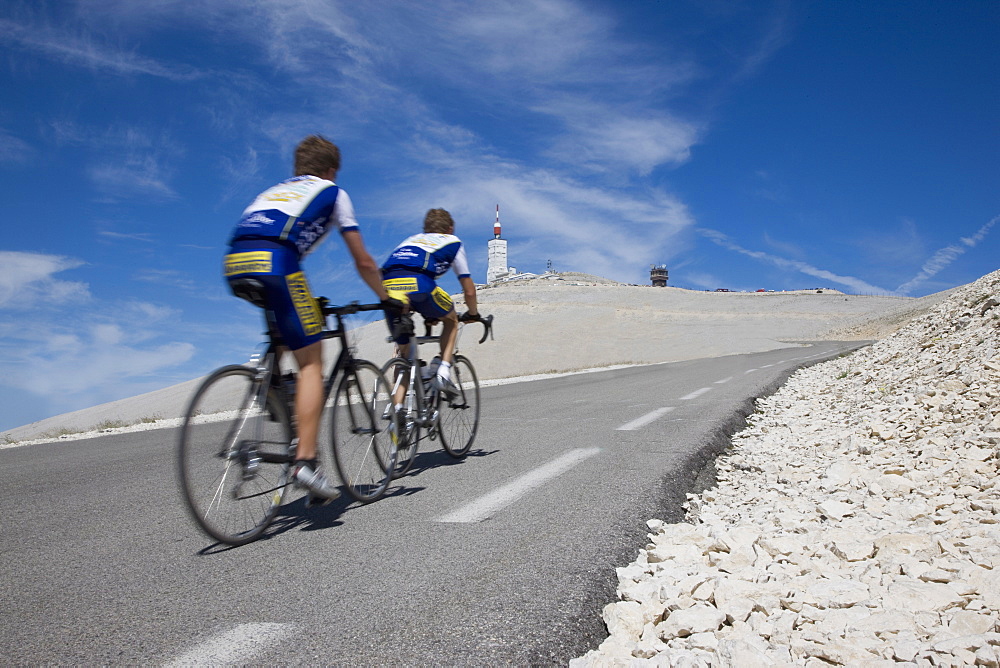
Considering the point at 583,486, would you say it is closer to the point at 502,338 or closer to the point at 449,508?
the point at 449,508

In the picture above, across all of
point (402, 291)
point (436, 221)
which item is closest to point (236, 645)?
point (402, 291)

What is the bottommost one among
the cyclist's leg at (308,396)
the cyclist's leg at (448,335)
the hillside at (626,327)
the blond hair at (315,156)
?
the cyclist's leg at (308,396)

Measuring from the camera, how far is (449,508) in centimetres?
354

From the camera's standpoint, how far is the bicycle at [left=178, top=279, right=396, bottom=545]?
2939 mm

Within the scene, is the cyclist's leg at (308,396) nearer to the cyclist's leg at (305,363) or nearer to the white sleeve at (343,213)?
the cyclist's leg at (305,363)

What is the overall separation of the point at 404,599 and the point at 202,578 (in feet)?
3.15

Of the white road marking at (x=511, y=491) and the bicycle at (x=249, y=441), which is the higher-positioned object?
the bicycle at (x=249, y=441)

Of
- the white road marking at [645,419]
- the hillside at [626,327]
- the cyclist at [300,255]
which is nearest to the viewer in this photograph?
the cyclist at [300,255]

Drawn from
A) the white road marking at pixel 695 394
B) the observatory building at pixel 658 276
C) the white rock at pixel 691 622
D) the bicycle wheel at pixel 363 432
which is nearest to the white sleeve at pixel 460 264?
the bicycle wheel at pixel 363 432

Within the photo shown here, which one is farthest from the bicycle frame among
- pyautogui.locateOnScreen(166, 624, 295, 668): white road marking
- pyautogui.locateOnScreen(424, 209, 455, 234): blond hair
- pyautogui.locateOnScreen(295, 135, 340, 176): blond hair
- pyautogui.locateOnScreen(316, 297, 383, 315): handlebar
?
pyautogui.locateOnScreen(424, 209, 455, 234): blond hair

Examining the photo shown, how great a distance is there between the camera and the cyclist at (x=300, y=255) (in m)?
3.05

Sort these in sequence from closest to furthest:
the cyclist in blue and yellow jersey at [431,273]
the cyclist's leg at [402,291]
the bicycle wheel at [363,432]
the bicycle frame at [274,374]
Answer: the bicycle frame at [274,374] → the bicycle wheel at [363,432] → the cyclist's leg at [402,291] → the cyclist in blue and yellow jersey at [431,273]

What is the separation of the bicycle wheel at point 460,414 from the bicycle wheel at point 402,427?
42 cm

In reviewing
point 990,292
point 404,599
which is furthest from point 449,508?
point 990,292
